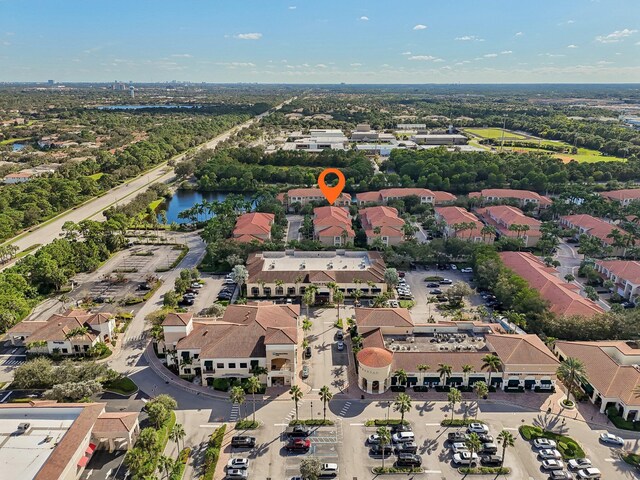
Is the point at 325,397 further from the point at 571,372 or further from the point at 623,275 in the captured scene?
the point at 623,275

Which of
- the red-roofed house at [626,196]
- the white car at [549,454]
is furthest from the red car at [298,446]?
the red-roofed house at [626,196]

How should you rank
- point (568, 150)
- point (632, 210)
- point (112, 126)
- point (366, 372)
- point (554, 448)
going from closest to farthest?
point (554, 448)
point (366, 372)
point (632, 210)
point (568, 150)
point (112, 126)

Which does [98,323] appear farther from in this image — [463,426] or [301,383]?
[463,426]

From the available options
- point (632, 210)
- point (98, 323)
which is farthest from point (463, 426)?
point (632, 210)

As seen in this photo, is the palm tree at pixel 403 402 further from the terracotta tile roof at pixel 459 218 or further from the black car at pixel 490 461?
the terracotta tile roof at pixel 459 218

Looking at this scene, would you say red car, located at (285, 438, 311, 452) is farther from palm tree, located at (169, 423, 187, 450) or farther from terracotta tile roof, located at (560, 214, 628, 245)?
terracotta tile roof, located at (560, 214, 628, 245)

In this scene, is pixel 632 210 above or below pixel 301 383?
above

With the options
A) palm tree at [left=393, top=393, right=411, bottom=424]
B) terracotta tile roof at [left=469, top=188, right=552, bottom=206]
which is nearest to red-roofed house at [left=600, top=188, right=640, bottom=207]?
terracotta tile roof at [left=469, top=188, right=552, bottom=206]
